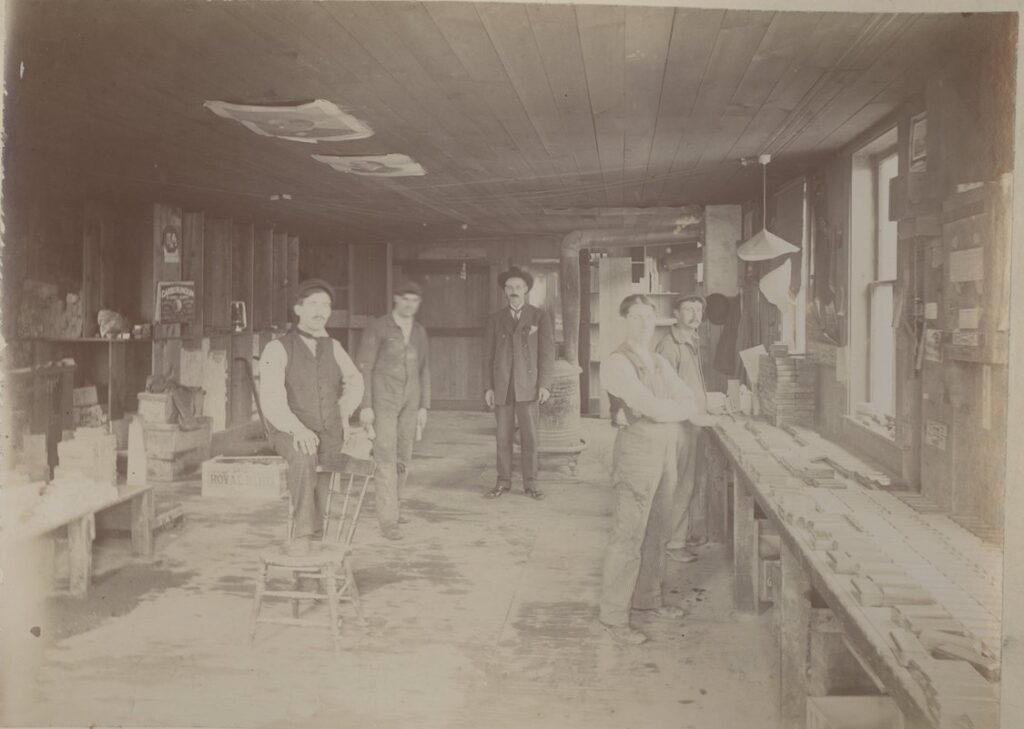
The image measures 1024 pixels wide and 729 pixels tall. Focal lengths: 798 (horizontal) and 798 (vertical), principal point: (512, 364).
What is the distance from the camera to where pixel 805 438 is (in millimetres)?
4043

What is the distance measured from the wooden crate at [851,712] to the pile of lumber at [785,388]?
1.93 m

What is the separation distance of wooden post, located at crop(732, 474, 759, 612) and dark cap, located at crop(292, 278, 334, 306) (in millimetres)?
1914

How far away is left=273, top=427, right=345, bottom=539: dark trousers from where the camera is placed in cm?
311

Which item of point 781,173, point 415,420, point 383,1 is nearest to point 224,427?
point 415,420

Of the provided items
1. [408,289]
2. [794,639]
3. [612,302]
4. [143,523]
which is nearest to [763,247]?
[612,302]

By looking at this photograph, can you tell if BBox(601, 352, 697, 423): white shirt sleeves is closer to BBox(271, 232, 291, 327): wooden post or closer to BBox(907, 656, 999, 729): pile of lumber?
BBox(271, 232, 291, 327): wooden post

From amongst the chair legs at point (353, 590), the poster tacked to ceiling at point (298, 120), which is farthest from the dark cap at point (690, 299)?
the chair legs at point (353, 590)

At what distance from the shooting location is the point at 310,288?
10.1ft

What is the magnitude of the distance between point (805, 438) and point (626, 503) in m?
1.27

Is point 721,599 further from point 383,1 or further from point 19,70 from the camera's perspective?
point 19,70

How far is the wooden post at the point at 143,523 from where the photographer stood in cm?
364

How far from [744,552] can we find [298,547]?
6.65ft

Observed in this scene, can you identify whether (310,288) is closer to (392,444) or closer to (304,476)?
(304,476)

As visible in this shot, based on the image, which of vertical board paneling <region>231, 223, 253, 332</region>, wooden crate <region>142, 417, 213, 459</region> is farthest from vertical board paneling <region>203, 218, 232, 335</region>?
wooden crate <region>142, 417, 213, 459</region>
